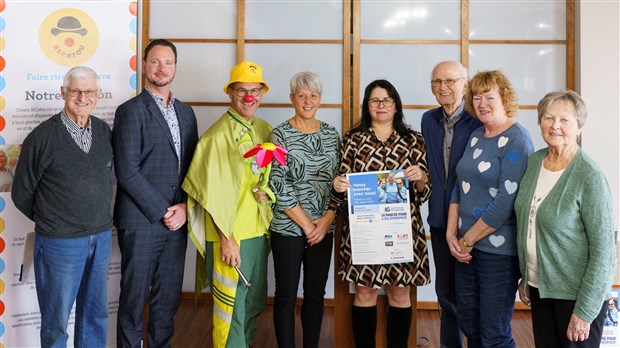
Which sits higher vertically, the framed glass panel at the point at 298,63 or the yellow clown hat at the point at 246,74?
the framed glass panel at the point at 298,63

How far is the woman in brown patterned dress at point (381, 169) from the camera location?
216cm

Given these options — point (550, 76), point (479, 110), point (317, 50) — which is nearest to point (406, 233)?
point (479, 110)

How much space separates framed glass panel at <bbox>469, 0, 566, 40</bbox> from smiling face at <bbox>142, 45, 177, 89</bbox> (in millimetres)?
2344

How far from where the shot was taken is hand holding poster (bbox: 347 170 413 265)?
6.98 ft

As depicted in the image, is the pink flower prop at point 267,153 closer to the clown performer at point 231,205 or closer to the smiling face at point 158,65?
the clown performer at point 231,205

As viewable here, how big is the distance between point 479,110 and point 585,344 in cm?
97

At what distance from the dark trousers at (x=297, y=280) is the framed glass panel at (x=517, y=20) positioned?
223 cm

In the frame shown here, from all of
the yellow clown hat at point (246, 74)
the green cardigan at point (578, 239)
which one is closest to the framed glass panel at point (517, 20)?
the yellow clown hat at point (246, 74)

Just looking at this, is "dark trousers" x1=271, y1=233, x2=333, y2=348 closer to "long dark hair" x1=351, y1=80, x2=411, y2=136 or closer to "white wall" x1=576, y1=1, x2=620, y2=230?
"long dark hair" x1=351, y1=80, x2=411, y2=136

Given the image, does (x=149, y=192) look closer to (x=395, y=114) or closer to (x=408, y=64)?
(x=395, y=114)

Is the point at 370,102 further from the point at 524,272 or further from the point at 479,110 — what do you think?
Answer: the point at 524,272

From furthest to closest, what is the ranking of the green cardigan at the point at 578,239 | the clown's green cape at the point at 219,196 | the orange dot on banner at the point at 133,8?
the orange dot on banner at the point at 133,8 → the clown's green cape at the point at 219,196 → the green cardigan at the point at 578,239

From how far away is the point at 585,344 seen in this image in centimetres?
154

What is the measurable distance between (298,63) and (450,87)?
1.54 metres
